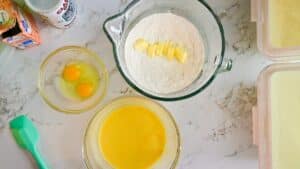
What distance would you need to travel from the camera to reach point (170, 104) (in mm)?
987

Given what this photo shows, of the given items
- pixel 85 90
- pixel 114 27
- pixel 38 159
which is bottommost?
pixel 38 159

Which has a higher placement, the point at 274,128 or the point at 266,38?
the point at 266,38

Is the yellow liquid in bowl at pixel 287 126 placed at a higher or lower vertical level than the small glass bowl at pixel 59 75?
lower

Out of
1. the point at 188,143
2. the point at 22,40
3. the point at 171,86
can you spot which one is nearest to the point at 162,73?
the point at 171,86

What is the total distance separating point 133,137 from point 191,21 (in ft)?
0.72

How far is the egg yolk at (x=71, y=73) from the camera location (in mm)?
994

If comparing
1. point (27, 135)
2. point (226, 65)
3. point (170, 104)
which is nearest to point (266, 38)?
point (226, 65)

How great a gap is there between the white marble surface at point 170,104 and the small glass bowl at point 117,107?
Answer: 0.04 feet

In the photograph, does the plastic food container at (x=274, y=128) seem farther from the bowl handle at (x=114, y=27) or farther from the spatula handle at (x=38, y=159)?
the spatula handle at (x=38, y=159)

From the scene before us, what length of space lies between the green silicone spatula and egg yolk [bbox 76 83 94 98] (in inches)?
3.9

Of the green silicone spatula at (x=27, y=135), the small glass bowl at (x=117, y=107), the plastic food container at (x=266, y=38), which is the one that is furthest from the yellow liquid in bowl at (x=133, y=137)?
the plastic food container at (x=266, y=38)

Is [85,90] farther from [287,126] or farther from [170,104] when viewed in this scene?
[287,126]

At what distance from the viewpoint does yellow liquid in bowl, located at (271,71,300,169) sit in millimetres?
932

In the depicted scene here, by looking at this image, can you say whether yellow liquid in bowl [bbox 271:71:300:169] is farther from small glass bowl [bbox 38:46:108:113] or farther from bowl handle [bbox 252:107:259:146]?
small glass bowl [bbox 38:46:108:113]
